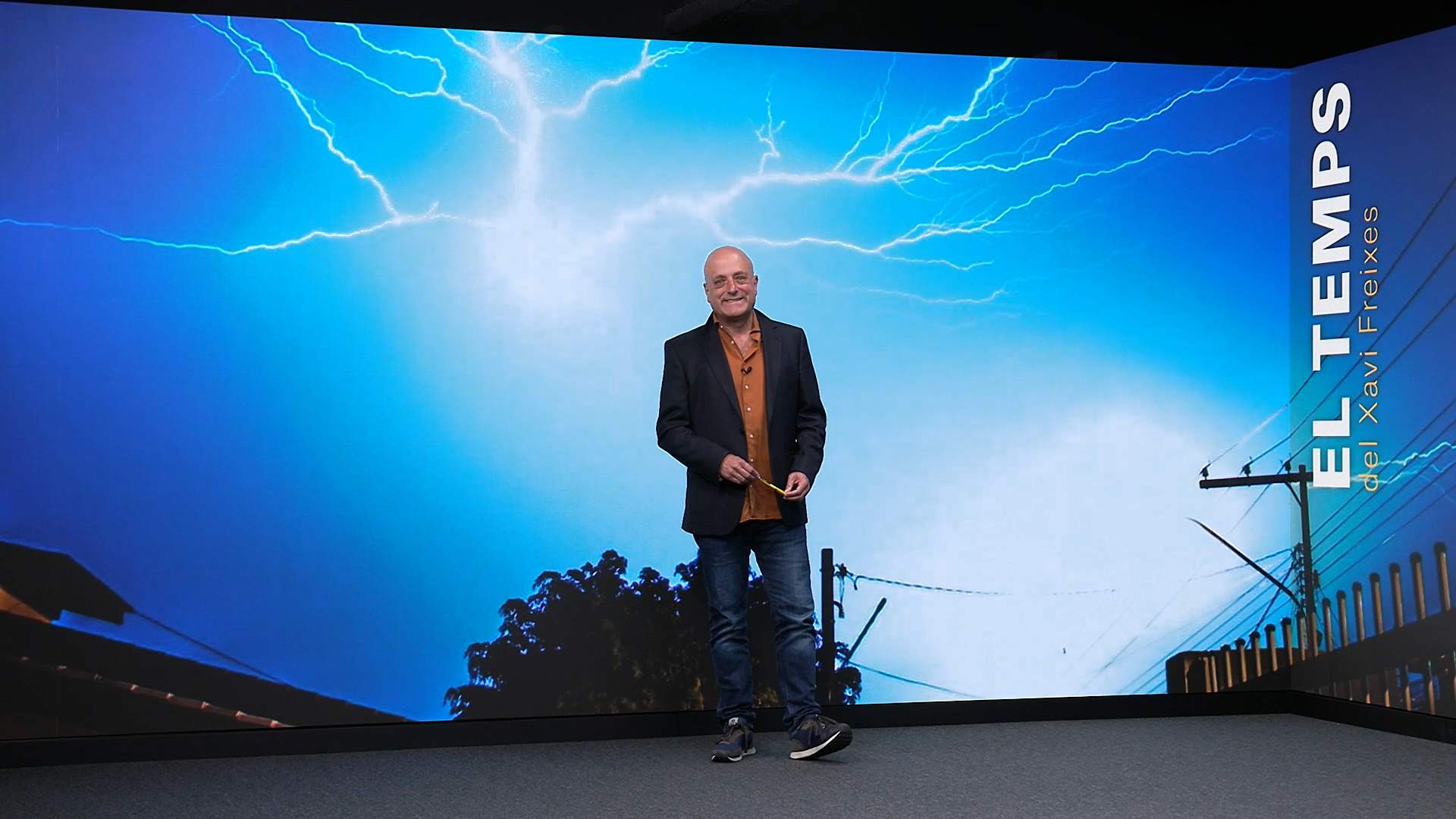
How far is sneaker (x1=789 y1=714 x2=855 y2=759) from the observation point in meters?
3.57

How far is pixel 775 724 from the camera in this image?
415 cm

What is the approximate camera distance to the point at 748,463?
363 cm

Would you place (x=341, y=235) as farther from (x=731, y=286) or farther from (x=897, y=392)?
(x=897, y=392)

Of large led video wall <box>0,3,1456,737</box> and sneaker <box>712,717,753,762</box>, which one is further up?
large led video wall <box>0,3,1456,737</box>

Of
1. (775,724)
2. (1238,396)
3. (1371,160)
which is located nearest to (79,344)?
(775,724)

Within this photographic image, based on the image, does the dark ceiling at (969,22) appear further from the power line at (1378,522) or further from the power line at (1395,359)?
the power line at (1378,522)

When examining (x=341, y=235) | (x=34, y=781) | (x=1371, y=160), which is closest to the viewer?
(x=34, y=781)

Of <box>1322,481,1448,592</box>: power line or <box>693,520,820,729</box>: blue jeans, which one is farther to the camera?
<box>1322,481,1448,592</box>: power line

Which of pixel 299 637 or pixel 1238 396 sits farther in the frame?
pixel 1238 396

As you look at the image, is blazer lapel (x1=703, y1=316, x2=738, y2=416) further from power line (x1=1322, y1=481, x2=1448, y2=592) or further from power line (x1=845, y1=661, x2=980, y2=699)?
power line (x1=1322, y1=481, x2=1448, y2=592)

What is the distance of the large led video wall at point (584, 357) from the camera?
3809 mm

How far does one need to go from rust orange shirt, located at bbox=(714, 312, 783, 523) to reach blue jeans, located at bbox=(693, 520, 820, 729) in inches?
2.2

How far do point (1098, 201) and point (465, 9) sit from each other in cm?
212

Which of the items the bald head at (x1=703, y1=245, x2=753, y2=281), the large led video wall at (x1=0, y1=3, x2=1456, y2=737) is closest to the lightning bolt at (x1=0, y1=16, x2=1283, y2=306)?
the large led video wall at (x1=0, y1=3, x2=1456, y2=737)
